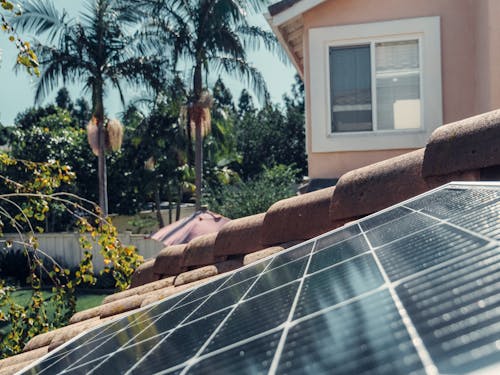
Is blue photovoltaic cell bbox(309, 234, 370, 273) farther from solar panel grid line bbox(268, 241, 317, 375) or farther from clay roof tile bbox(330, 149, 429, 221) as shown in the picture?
clay roof tile bbox(330, 149, 429, 221)

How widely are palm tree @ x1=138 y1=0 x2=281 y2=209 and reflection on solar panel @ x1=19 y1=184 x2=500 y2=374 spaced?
21.2 m

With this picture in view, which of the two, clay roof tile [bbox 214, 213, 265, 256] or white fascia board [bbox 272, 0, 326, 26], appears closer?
clay roof tile [bbox 214, 213, 265, 256]

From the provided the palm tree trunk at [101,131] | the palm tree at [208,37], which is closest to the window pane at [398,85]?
the palm tree at [208,37]

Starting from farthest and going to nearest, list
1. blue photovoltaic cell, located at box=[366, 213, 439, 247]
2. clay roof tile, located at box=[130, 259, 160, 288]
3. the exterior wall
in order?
the exterior wall
clay roof tile, located at box=[130, 259, 160, 288]
blue photovoltaic cell, located at box=[366, 213, 439, 247]

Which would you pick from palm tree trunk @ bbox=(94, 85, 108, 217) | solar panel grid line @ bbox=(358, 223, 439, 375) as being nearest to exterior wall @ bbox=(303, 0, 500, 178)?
solar panel grid line @ bbox=(358, 223, 439, 375)

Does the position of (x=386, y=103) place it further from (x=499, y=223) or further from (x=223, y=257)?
(x=499, y=223)

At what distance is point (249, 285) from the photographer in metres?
3.12

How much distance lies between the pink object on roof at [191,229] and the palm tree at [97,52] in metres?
8.40

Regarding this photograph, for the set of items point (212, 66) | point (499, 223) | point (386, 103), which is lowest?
point (499, 223)

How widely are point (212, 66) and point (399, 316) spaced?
2382 centimetres

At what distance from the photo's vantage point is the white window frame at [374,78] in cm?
927

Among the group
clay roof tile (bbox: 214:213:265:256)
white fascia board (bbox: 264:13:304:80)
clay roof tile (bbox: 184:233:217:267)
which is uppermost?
white fascia board (bbox: 264:13:304:80)

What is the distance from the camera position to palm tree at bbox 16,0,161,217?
2427cm

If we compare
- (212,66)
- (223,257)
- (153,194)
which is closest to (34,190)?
(223,257)
